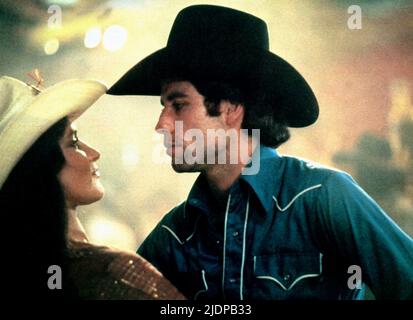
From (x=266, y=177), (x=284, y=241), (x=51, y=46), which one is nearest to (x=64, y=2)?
(x=51, y=46)

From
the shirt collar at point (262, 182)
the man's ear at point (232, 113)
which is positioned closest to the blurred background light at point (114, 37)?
the man's ear at point (232, 113)

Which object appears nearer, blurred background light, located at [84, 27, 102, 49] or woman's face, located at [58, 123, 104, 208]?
woman's face, located at [58, 123, 104, 208]

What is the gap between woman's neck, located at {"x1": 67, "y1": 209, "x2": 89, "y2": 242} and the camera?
1.57m

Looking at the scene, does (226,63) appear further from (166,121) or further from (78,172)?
(78,172)

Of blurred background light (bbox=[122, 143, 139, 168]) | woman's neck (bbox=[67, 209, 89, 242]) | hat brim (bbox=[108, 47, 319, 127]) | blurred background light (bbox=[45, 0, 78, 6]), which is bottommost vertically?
woman's neck (bbox=[67, 209, 89, 242])

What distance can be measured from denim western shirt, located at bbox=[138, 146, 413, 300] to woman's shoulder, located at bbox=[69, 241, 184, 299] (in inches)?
8.8

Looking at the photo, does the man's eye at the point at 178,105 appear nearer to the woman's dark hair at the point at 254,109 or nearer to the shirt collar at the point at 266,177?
the woman's dark hair at the point at 254,109

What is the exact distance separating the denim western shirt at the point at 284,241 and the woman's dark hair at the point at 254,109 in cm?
5

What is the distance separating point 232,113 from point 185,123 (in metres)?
0.15

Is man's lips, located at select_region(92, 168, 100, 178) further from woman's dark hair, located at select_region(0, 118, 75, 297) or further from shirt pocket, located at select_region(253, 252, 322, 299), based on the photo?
shirt pocket, located at select_region(253, 252, 322, 299)

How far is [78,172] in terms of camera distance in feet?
5.36

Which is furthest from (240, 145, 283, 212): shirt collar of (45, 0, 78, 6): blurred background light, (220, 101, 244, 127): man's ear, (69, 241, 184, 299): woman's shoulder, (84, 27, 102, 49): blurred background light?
(45, 0, 78, 6): blurred background light

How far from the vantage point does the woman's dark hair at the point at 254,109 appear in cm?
167
